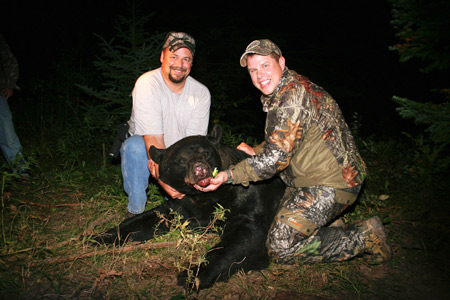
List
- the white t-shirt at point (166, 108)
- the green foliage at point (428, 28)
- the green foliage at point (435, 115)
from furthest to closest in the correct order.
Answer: the white t-shirt at point (166, 108) < the green foliage at point (435, 115) < the green foliage at point (428, 28)

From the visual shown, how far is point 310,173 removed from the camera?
2982mm

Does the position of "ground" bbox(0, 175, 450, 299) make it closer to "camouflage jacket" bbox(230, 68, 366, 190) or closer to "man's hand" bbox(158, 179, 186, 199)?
"man's hand" bbox(158, 179, 186, 199)

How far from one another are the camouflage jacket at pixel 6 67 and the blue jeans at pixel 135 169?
2.16 metres

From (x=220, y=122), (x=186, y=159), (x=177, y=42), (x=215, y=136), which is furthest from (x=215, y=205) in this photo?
Answer: (x=220, y=122)

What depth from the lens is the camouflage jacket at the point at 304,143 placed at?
273cm

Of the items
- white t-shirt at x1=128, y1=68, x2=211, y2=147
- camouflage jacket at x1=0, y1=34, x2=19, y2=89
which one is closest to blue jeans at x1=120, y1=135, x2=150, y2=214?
white t-shirt at x1=128, y1=68, x2=211, y2=147

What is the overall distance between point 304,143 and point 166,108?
1.75 metres

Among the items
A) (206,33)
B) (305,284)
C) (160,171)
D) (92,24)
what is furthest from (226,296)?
(92,24)

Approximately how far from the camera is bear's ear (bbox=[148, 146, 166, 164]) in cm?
333

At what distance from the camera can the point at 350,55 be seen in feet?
28.1

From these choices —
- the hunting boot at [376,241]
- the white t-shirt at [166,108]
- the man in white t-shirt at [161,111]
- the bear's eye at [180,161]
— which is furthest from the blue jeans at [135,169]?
the hunting boot at [376,241]

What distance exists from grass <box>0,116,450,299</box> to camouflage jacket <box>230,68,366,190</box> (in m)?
0.79

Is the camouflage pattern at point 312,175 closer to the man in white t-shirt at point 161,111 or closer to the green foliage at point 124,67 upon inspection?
the man in white t-shirt at point 161,111

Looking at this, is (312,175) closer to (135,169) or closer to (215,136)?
(215,136)
